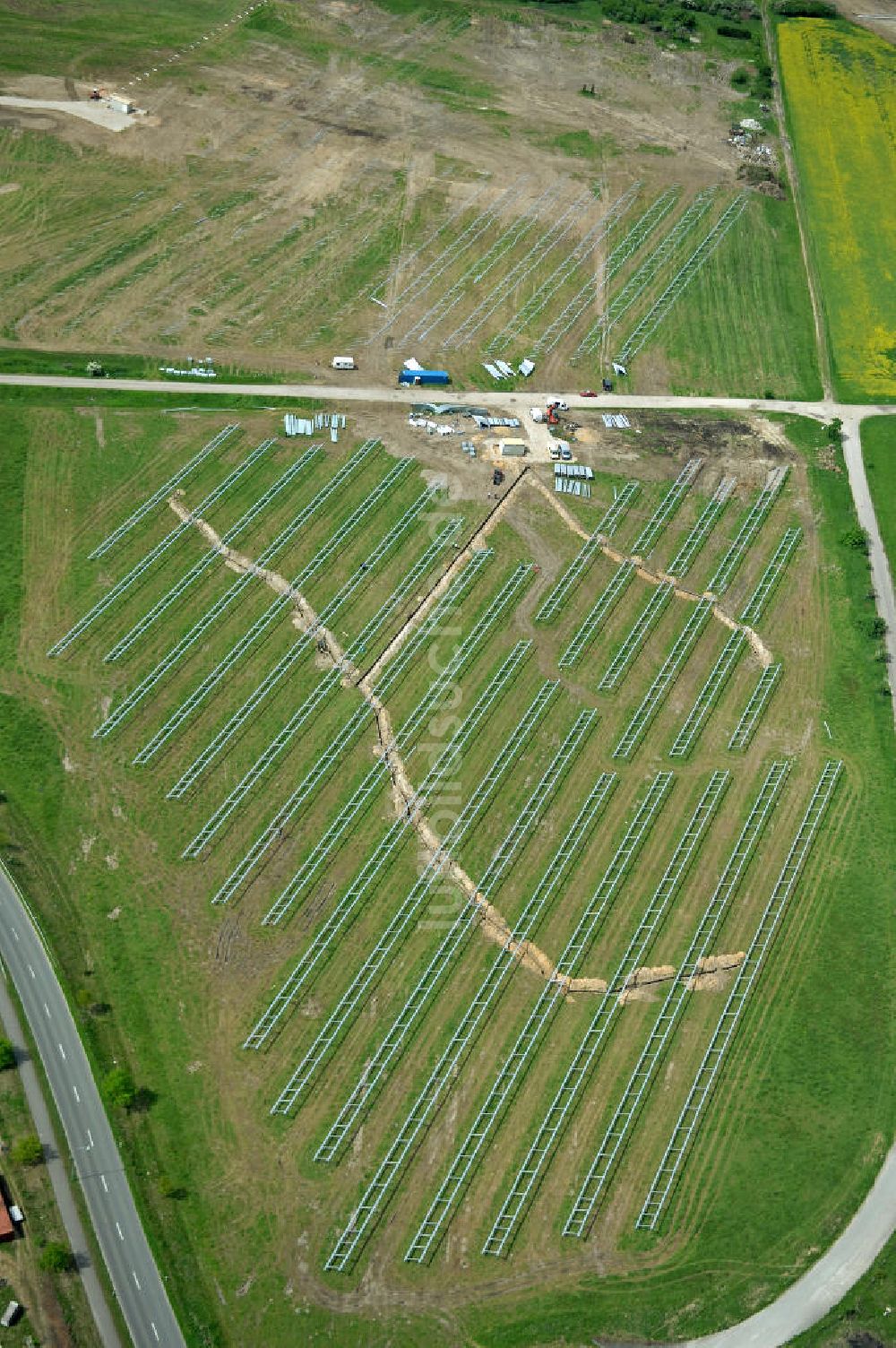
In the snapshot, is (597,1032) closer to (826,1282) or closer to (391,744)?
(826,1282)

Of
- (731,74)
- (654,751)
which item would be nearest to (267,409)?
(654,751)

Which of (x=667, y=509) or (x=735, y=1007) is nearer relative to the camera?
(x=735, y=1007)

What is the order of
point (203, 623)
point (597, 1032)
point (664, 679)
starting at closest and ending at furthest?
point (597, 1032)
point (203, 623)
point (664, 679)

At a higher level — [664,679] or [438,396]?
[438,396]

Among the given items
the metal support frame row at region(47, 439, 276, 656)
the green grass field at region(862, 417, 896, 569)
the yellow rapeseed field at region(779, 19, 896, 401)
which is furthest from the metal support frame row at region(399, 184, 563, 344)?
the green grass field at region(862, 417, 896, 569)

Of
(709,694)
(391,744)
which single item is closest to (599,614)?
(709,694)

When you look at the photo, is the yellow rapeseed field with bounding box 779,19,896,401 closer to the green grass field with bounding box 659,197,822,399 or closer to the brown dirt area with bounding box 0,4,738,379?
the green grass field with bounding box 659,197,822,399

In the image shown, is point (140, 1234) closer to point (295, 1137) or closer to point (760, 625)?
point (295, 1137)
